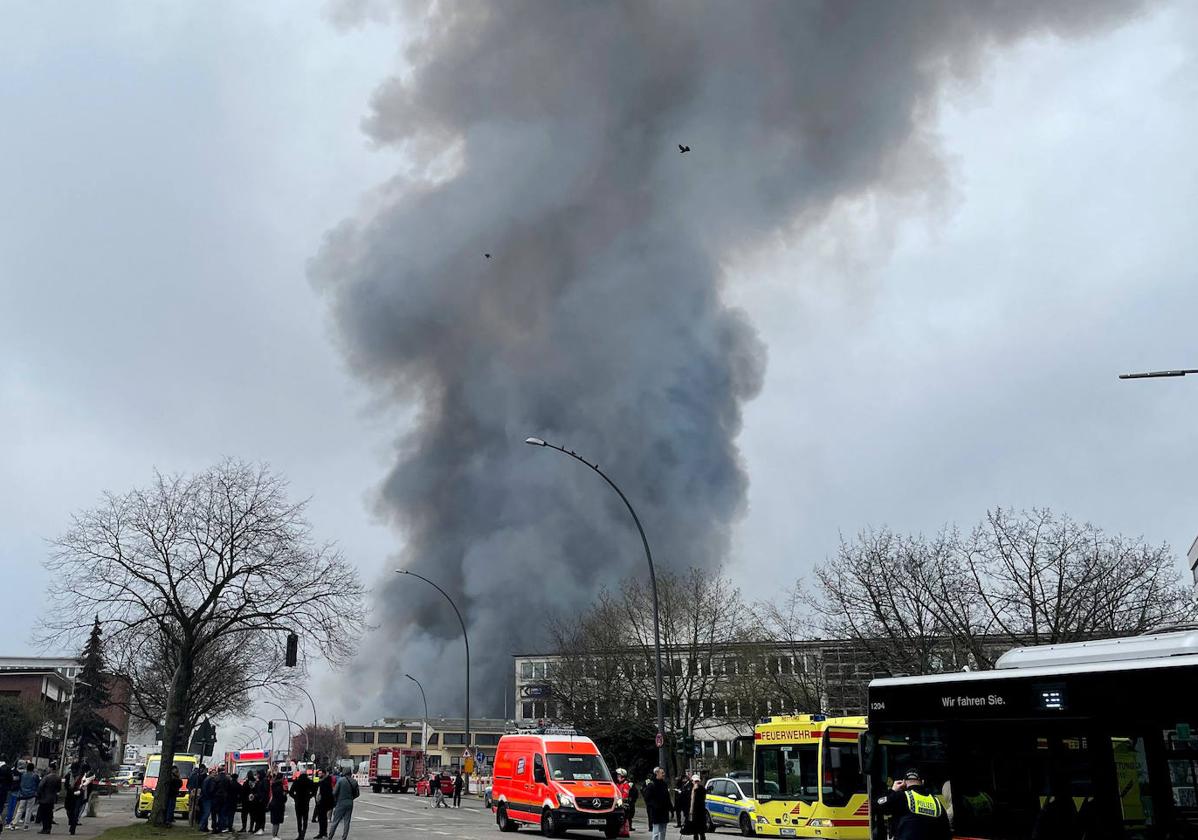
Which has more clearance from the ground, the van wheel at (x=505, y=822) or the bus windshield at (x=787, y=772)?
the bus windshield at (x=787, y=772)

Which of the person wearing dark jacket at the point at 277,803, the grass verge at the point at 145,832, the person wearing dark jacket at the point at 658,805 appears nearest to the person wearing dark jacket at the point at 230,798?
the grass verge at the point at 145,832

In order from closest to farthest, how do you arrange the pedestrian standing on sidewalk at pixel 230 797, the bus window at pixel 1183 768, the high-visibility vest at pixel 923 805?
1. the bus window at pixel 1183 768
2. the high-visibility vest at pixel 923 805
3. the pedestrian standing on sidewalk at pixel 230 797

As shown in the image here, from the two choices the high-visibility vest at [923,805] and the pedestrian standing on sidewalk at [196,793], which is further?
the pedestrian standing on sidewalk at [196,793]

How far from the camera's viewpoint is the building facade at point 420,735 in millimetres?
134125

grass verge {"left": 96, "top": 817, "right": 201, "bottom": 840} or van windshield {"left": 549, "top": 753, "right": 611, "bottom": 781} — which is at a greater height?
van windshield {"left": 549, "top": 753, "right": 611, "bottom": 781}

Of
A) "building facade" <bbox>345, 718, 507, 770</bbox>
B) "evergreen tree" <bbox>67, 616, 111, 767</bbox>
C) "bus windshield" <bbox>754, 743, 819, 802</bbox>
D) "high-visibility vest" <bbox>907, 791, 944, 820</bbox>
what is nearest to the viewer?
"high-visibility vest" <bbox>907, 791, 944, 820</bbox>

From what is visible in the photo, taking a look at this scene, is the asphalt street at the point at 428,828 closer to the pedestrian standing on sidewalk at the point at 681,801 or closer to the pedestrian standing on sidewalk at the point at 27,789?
the pedestrian standing on sidewalk at the point at 681,801

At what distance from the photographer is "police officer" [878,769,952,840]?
941 cm

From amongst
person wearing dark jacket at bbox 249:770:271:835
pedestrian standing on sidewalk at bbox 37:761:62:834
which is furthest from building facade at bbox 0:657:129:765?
pedestrian standing on sidewalk at bbox 37:761:62:834

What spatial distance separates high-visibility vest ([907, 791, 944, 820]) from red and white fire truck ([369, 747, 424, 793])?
63.1 m

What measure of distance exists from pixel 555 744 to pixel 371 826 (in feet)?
21.4

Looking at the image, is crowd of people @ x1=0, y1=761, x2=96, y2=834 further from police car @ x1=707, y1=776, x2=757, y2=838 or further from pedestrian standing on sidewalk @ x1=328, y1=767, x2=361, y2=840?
police car @ x1=707, y1=776, x2=757, y2=838

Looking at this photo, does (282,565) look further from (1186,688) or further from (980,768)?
(1186,688)

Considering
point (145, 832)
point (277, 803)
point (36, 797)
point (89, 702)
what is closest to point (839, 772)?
point (277, 803)
